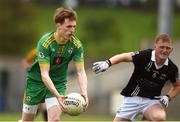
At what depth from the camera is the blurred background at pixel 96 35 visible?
31500 millimetres

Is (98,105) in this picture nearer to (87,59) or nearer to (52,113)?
(87,59)

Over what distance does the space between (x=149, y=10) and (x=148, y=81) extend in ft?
214

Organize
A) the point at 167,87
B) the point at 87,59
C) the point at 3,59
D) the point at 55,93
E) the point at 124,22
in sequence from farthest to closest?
the point at 124,22
the point at 3,59
the point at 87,59
the point at 167,87
the point at 55,93

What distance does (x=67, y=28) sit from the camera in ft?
36.6

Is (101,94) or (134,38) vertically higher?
(134,38)

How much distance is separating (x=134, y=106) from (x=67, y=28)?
1.80 m

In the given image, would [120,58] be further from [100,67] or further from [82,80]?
[82,80]

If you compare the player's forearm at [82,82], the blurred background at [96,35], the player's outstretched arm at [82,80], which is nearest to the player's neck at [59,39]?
the player's outstretched arm at [82,80]

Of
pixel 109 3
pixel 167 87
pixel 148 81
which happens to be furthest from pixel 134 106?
pixel 109 3

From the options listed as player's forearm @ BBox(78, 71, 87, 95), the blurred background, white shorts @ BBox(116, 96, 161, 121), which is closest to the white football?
player's forearm @ BBox(78, 71, 87, 95)

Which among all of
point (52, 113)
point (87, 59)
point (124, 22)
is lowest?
point (52, 113)

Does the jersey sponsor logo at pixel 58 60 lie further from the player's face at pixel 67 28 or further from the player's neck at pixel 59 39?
the player's face at pixel 67 28

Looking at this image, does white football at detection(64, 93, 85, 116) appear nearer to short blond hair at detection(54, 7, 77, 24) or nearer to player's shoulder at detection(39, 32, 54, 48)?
player's shoulder at detection(39, 32, 54, 48)

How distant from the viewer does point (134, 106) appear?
1217 centimetres
